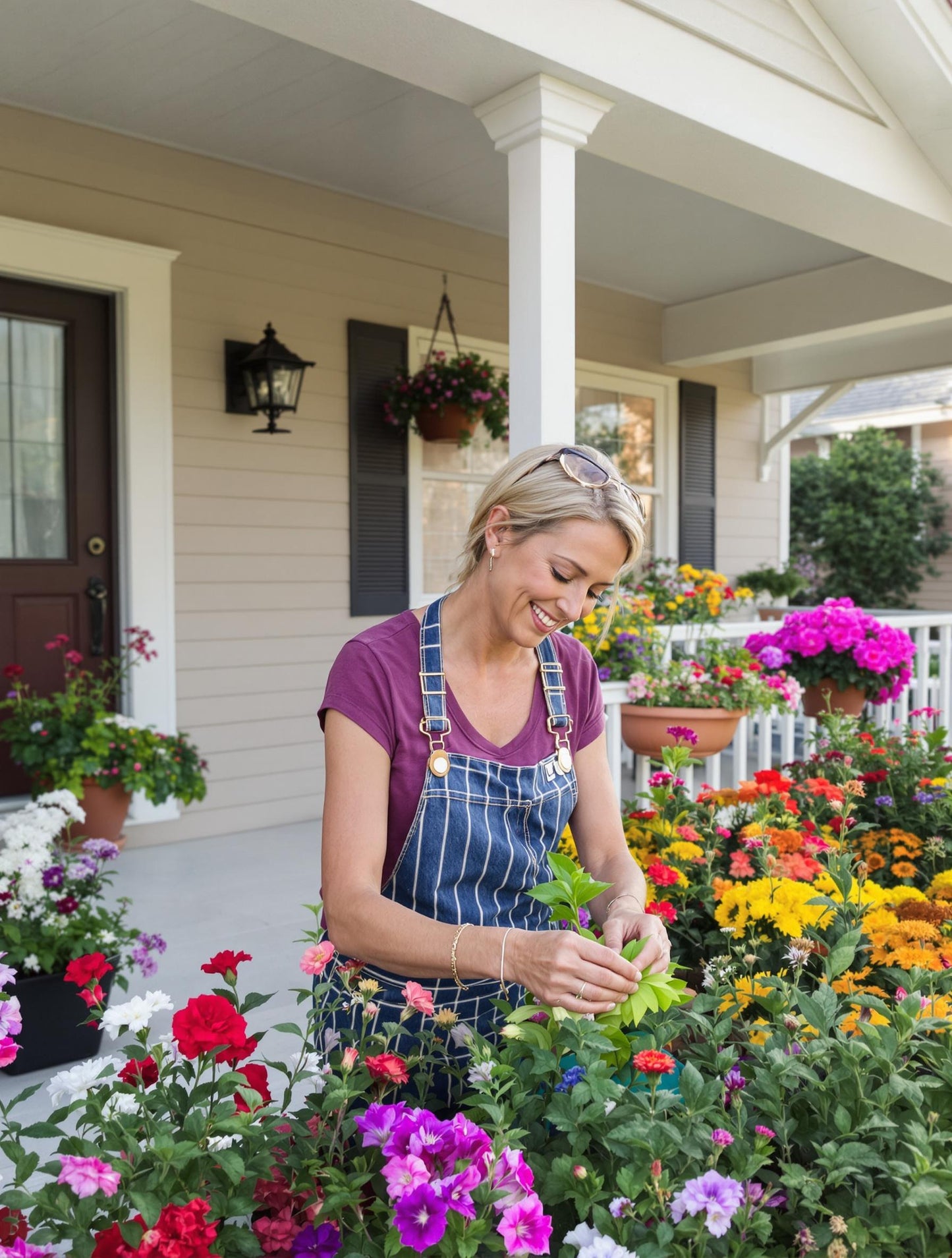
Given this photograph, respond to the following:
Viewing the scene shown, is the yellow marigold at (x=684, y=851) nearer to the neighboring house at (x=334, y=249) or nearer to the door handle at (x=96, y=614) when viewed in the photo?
the neighboring house at (x=334, y=249)

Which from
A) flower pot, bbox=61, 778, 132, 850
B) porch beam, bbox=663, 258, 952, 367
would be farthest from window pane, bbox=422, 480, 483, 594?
flower pot, bbox=61, 778, 132, 850

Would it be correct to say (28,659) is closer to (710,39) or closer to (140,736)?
(140,736)

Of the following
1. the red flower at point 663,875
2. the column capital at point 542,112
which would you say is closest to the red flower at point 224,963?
the red flower at point 663,875

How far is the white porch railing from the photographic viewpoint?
10.5 feet

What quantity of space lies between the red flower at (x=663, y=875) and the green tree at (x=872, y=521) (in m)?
10.9

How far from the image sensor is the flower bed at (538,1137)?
2.63ft

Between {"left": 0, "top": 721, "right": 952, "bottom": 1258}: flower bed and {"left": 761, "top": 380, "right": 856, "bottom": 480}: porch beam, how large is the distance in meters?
6.04

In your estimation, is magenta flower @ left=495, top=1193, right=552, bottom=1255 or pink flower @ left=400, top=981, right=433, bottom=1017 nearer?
magenta flower @ left=495, top=1193, right=552, bottom=1255

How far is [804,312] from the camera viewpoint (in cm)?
584

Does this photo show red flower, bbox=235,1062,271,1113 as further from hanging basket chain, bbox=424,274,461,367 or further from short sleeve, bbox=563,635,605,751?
hanging basket chain, bbox=424,274,461,367

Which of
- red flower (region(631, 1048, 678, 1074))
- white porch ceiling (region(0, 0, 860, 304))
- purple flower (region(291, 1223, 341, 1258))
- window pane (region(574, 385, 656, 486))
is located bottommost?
purple flower (region(291, 1223, 341, 1258))

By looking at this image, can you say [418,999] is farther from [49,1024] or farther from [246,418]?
[246,418]

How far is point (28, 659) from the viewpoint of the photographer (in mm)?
3990

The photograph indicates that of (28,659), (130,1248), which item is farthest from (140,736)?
(130,1248)
